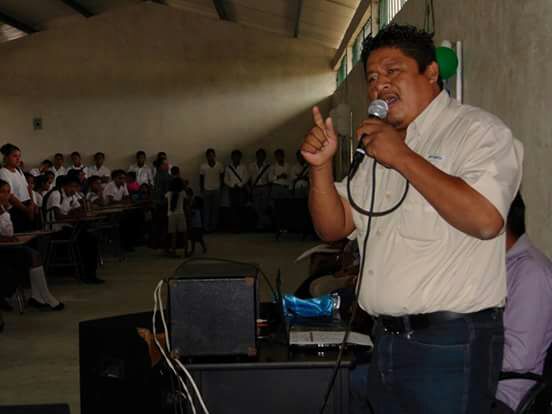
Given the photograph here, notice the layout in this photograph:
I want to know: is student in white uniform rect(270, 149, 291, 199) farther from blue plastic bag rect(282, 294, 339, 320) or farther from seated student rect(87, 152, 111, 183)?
blue plastic bag rect(282, 294, 339, 320)

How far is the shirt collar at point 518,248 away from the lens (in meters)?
2.42

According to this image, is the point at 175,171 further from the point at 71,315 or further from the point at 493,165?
the point at 493,165

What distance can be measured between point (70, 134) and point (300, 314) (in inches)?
574

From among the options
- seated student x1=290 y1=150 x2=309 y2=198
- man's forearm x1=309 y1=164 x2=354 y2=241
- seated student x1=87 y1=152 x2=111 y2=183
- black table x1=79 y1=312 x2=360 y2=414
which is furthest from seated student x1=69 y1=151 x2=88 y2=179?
man's forearm x1=309 y1=164 x2=354 y2=241

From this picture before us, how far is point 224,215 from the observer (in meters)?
15.5

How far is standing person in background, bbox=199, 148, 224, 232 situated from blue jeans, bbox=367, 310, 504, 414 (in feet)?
45.8

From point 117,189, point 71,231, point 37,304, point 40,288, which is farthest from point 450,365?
point 117,189

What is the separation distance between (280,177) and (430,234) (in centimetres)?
1356

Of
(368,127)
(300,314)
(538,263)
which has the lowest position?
(300,314)

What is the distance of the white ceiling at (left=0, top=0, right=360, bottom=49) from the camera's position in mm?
12797

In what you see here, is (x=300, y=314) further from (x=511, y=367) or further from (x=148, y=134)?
(x=148, y=134)

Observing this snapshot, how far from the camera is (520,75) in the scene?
3502mm

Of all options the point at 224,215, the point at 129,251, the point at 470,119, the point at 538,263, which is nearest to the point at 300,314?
the point at 538,263

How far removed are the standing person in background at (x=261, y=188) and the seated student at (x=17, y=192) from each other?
692 cm
